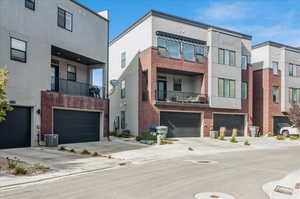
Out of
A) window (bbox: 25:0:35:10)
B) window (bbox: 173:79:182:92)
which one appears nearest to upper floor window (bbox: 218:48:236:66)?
window (bbox: 173:79:182:92)

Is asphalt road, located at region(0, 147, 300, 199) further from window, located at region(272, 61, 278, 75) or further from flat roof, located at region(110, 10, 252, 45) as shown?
window, located at region(272, 61, 278, 75)

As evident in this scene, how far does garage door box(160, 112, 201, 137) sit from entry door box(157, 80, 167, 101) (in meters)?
1.68

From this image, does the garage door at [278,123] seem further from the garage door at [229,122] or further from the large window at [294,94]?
the garage door at [229,122]

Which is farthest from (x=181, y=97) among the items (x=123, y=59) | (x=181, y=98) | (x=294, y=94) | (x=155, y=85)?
(x=294, y=94)

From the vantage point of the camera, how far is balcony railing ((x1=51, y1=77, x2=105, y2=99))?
2033cm

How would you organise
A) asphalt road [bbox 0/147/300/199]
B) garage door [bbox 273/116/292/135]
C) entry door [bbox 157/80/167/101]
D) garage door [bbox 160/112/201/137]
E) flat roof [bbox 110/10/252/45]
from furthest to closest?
garage door [bbox 273/116/292/135] → entry door [bbox 157/80/167/101] → garage door [bbox 160/112/201/137] → flat roof [bbox 110/10/252/45] → asphalt road [bbox 0/147/300/199]

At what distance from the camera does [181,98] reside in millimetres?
28188

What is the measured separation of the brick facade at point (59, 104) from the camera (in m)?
17.6

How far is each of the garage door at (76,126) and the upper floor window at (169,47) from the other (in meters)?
8.86

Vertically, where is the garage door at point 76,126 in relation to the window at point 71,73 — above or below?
below

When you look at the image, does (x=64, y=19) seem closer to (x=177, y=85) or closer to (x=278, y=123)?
(x=177, y=85)

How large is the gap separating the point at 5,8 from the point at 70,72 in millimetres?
7845

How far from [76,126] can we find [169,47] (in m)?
12.0

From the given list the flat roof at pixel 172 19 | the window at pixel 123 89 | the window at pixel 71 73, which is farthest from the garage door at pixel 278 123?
the window at pixel 71 73
